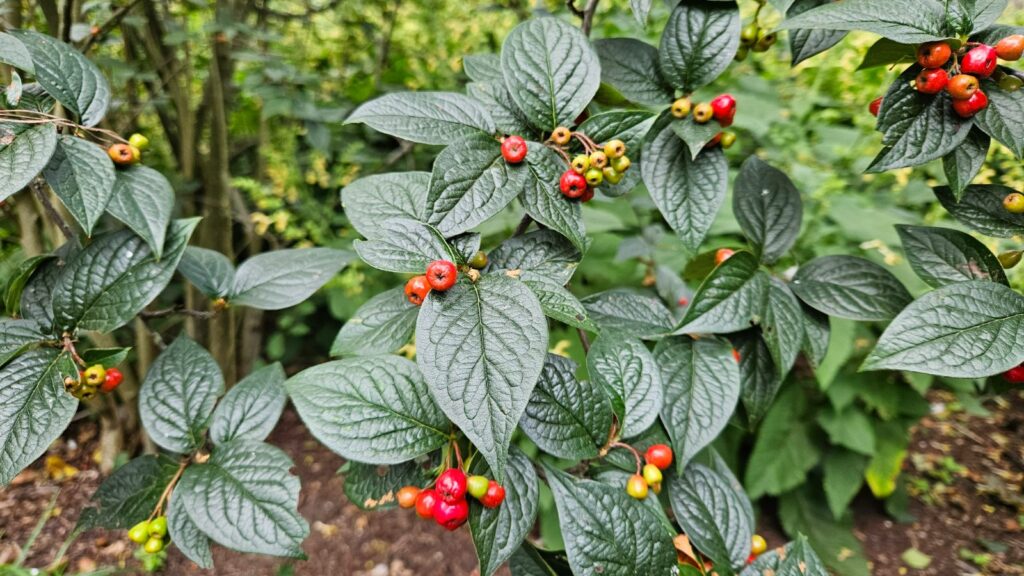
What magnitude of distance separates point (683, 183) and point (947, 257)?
0.43 metres

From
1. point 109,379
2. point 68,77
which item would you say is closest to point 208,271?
point 109,379

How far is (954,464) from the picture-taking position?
273cm

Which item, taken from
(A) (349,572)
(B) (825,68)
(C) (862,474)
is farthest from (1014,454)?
(A) (349,572)

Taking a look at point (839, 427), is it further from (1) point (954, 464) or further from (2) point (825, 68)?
(2) point (825, 68)

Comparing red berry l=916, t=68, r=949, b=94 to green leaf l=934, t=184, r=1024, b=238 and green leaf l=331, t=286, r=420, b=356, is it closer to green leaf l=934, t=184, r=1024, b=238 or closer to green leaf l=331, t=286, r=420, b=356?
green leaf l=934, t=184, r=1024, b=238

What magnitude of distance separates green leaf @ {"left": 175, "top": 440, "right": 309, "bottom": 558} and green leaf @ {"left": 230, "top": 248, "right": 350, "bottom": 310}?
0.84ft

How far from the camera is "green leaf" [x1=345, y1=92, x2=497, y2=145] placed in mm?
816

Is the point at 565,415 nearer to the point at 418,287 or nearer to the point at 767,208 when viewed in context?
the point at 418,287

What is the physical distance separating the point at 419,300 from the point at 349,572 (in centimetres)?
155

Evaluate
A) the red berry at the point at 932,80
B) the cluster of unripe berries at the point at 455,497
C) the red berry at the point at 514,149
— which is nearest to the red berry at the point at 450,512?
the cluster of unripe berries at the point at 455,497

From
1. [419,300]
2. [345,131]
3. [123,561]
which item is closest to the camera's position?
[419,300]

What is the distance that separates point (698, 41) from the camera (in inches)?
34.2

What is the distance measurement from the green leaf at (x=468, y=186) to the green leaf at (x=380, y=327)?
173 millimetres

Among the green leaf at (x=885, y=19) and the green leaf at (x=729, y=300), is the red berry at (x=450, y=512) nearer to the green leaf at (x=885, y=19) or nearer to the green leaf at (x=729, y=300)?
the green leaf at (x=729, y=300)
